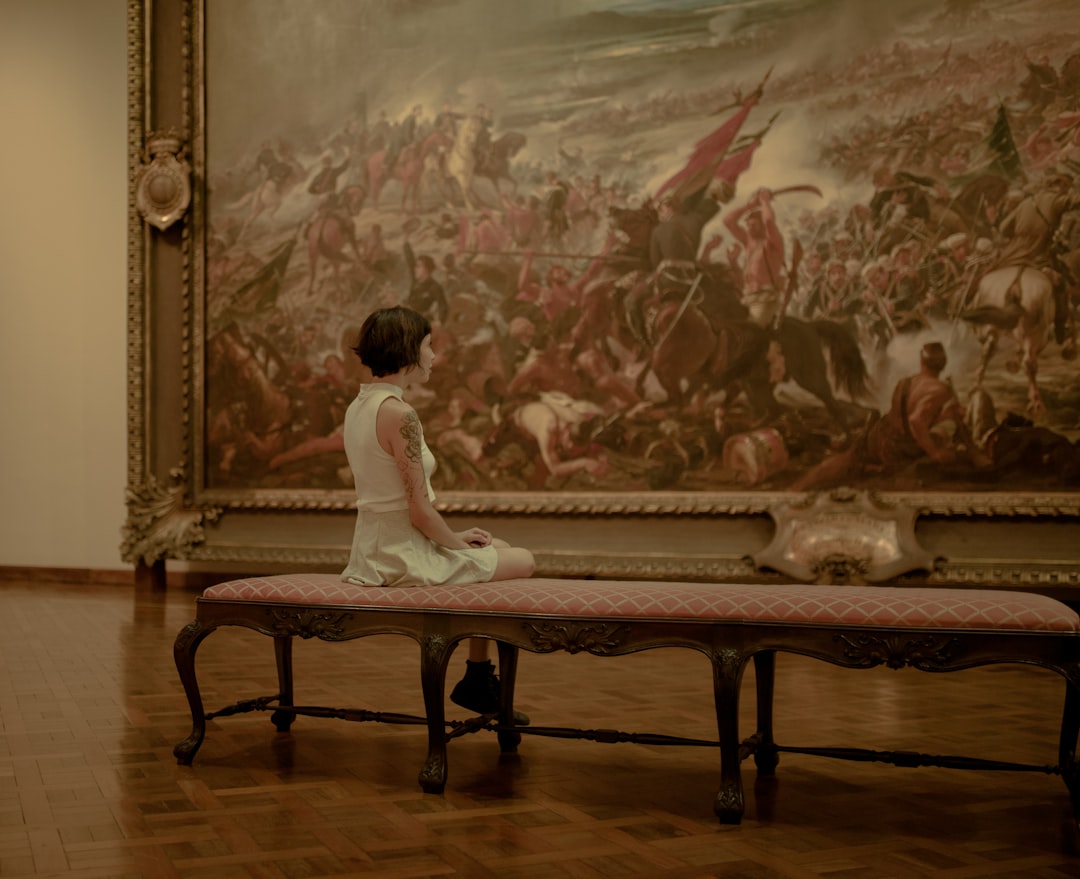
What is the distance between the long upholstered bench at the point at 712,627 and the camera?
3.83 meters

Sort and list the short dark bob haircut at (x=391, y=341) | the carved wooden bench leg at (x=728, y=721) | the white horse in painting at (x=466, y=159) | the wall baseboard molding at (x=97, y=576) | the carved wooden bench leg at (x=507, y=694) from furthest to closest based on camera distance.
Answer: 1. the wall baseboard molding at (x=97, y=576)
2. the white horse in painting at (x=466, y=159)
3. the carved wooden bench leg at (x=507, y=694)
4. the short dark bob haircut at (x=391, y=341)
5. the carved wooden bench leg at (x=728, y=721)

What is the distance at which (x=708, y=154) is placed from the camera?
398 inches

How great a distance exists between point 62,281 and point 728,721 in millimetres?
10649

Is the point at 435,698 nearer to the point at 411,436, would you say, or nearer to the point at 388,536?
the point at 388,536

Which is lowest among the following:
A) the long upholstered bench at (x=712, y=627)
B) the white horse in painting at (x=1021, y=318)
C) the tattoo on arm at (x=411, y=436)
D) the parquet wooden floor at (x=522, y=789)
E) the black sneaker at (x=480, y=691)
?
the parquet wooden floor at (x=522, y=789)

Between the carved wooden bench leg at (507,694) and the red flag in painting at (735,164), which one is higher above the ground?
the red flag in painting at (735,164)

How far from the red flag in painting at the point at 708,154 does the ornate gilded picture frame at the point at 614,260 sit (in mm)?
36

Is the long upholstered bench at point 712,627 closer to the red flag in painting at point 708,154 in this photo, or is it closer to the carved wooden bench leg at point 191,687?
the carved wooden bench leg at point 191,687

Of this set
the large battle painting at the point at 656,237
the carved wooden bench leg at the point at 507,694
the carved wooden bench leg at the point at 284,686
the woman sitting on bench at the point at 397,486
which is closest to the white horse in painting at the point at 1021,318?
the large battle painting at the point at 656,237

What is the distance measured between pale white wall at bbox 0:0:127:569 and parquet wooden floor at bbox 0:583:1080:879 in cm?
594

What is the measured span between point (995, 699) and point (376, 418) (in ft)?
12.1

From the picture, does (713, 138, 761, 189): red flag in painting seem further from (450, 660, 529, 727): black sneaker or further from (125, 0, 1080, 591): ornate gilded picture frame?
(450, 660, 529, 727): black sneaker

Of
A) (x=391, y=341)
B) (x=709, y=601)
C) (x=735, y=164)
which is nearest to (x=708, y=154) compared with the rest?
(x=735, y=164)

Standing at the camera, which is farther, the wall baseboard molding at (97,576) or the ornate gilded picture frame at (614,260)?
the wall baseboard molding at (97,576)
